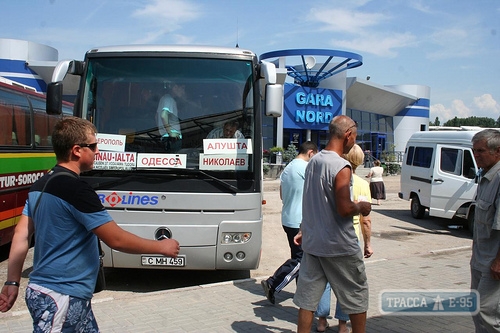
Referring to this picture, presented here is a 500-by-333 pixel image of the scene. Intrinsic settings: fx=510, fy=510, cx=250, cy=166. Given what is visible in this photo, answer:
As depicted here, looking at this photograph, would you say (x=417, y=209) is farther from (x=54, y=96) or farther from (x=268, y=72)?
(x=54, y=96)

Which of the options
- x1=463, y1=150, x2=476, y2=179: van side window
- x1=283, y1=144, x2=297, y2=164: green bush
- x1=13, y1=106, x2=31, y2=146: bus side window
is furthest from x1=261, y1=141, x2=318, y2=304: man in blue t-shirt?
x1=283, y1=144, x2=297, y2=164: green bush

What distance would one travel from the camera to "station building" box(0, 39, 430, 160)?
98.1 ft

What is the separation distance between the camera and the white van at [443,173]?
41.1 ft

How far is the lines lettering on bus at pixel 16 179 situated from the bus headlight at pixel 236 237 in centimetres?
401

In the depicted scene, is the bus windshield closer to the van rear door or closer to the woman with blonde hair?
the van rear door

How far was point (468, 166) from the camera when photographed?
41.1ft

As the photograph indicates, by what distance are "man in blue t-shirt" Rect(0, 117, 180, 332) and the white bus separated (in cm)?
344

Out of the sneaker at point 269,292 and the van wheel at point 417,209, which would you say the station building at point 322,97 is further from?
the sneaker at point 269,292

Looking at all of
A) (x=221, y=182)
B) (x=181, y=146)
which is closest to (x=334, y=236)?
(x=221, y=182)

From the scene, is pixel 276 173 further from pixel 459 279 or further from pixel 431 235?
pixel 459 279

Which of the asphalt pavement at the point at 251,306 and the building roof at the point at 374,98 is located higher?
the building roof at the point at 374,98

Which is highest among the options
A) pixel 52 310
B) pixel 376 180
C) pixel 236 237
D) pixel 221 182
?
pixel 221 182

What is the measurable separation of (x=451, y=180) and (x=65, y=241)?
11.8 m

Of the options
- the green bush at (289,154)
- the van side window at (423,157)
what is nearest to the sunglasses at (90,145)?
the van side window at (423,157)
